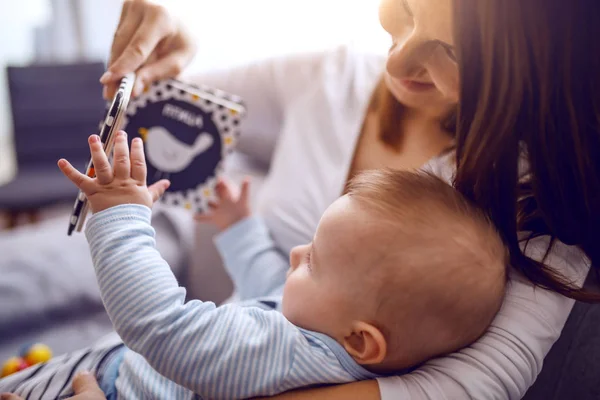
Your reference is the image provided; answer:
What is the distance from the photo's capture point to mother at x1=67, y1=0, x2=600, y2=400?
0.45m

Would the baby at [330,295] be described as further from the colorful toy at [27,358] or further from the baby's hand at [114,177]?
the colorful toy at [27,358]

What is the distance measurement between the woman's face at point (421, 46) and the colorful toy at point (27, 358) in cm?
62

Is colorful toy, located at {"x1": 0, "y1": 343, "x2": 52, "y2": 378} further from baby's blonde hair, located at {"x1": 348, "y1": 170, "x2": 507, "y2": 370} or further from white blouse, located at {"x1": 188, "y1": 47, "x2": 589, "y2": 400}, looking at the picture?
baby's blonde hair, located at {"x1": 348, "y1": 170, "x2": 507, "y2": 370}

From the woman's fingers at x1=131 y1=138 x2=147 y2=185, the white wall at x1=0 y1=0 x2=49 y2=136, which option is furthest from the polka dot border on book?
the white wall at x1=0 y1=0 x2=49 y2=136

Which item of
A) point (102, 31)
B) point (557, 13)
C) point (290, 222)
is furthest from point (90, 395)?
point (102, 31)

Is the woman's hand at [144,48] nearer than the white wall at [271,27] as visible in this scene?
Yes

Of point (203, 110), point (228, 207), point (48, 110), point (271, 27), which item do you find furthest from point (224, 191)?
point (48, 110)

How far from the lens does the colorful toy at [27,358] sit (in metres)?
0.76

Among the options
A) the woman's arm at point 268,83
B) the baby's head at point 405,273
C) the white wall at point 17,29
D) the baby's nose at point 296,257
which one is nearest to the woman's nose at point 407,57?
the baby's head at point 405,273

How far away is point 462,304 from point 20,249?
714 mm

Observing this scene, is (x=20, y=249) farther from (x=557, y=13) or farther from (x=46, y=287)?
(x=557, y=13)

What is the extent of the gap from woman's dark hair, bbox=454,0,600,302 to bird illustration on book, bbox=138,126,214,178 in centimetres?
33

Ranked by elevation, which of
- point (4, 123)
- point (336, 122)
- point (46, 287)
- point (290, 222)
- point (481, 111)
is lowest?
point (4, 123)

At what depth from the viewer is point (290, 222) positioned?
0.87 m
